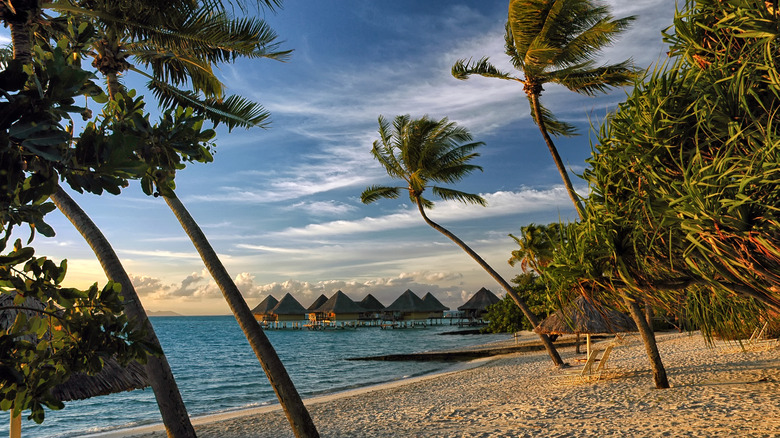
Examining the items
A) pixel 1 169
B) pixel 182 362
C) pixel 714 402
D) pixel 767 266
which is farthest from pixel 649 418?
pixel 182 362

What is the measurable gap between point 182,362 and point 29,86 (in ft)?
144

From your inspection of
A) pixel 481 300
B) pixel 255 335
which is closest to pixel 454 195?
pixel 255 335

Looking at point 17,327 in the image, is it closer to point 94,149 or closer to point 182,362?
point 94,149

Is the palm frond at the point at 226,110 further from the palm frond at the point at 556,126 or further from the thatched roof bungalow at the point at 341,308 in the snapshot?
the thatched roof bungalow at the point at 341,308

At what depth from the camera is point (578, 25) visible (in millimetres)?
11469

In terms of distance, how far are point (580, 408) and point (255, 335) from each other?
6.25 metres

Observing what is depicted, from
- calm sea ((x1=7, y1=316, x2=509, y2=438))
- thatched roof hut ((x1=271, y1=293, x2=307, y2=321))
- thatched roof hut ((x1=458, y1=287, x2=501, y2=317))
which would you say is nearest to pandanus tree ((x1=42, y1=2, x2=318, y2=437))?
calm sea ((x1=7, y1=316, x2=509, y2=438))

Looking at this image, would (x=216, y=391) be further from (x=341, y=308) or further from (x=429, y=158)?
(x=341, y=308)

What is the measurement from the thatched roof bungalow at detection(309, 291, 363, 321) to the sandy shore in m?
59.6

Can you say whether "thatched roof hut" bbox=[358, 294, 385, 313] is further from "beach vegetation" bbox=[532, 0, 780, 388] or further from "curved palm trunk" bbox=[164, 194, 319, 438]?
"beach vegetation" bbox=[532, 0, 780, 388]

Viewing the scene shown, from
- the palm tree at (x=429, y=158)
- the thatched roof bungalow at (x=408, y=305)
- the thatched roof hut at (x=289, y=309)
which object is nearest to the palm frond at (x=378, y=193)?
the palm tree at (x=429, y=158)

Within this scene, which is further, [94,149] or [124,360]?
[124,360]

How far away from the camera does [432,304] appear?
75.1m

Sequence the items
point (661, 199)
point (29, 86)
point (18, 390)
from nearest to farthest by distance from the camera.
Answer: point (29, 86), point (18, 390), point (661, 199)
